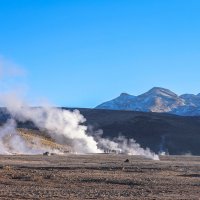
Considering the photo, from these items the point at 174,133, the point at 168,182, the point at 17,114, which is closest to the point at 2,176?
the point at 168,182

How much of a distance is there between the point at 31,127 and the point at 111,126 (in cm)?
4531

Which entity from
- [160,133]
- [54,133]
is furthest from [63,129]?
[160,133]

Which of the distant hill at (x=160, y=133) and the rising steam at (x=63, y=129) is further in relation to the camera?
the distant hill at (x=160, y=133)

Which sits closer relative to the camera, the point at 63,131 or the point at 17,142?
the point at 17,142

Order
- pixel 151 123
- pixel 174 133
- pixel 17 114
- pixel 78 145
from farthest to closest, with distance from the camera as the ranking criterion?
pixel 151 123, pixel 174 133, pixel 17 114, pixel 78 145

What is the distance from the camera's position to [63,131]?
5418 inches

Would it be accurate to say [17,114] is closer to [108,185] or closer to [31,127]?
[31,127]

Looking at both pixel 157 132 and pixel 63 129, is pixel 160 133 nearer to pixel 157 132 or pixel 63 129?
pixel 157 132

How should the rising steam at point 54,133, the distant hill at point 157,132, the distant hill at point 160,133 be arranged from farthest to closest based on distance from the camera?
the distant hill at point 160,133 → the distant hill at point 157,132 → the rising steam at point 54,133

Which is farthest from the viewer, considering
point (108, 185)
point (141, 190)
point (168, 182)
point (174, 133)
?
point (174, 133)

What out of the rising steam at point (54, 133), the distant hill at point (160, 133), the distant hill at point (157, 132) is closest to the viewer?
the rising steam at point (54, 133)

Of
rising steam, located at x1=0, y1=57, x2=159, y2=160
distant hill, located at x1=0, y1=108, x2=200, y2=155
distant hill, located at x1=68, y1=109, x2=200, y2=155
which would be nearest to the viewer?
rising steam, located at x1=0, y1=57, x2=159, y2=160

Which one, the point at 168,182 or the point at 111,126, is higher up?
the point at 111,126

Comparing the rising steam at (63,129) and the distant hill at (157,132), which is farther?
the distant hill at (157,132)
